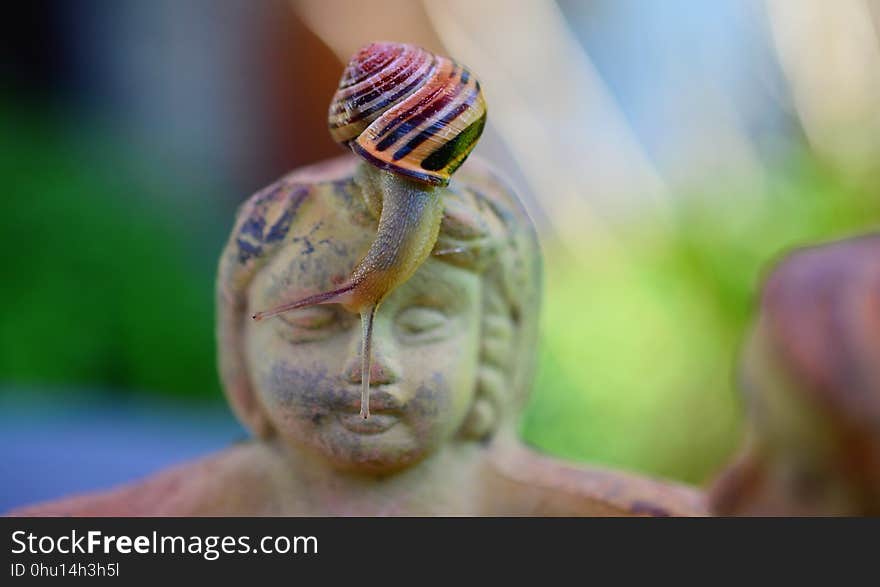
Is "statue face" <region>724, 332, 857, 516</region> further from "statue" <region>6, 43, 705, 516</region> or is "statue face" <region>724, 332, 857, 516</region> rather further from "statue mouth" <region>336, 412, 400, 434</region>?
"statue mouth" <region>336, 412, 400, 434</region>

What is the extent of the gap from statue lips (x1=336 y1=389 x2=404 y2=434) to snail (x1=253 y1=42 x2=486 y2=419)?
18 centimetres

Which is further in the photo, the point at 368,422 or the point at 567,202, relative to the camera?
the point at 567,202

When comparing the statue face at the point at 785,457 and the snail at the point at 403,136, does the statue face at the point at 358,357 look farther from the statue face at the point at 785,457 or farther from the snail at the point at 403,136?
the statue face at the point at 785,457

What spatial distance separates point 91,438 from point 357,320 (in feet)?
8.31

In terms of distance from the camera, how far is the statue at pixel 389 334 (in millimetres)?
1153

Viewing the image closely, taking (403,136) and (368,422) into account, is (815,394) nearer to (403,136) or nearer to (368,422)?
(368,422)

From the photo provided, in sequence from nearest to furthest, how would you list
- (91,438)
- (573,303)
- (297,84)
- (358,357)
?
(358,357), (91,438), (573,303), (297,84)

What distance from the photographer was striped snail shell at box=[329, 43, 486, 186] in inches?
43.8

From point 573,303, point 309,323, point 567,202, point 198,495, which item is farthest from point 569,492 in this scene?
point 567,202

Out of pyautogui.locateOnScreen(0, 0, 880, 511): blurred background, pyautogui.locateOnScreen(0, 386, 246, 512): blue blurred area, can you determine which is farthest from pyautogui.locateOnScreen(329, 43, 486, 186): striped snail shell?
pyautogui.locateOnScreen(0, 0, 880, 511): blurred background

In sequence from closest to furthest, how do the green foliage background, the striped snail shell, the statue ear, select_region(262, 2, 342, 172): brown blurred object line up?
the striped snail shell < the statue ear < the green foliage background < select_region(262, 2, 342, 172): brown blurred object

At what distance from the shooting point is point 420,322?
53.6 inches

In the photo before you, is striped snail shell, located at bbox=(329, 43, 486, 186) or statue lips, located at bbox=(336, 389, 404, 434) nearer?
striped snail shell, located at bbox=(329, 43, 486, 186)

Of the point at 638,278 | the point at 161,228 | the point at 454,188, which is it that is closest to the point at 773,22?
the point at 638,278
